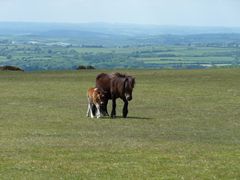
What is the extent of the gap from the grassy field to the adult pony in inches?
42.4

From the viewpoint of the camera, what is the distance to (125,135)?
2442 cm

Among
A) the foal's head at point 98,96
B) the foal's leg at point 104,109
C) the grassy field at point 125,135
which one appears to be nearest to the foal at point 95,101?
the foal's head at point 98,96

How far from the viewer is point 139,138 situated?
77.1 ft

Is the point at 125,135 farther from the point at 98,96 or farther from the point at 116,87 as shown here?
the point at 98,96

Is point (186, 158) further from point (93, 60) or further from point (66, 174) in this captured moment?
point (93, 60)

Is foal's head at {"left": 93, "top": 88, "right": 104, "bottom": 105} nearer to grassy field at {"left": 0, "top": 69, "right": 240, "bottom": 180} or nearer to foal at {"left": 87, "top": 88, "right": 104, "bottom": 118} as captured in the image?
foal at {"left": 87, "top": 88, "right": 104, "bottom": 118}

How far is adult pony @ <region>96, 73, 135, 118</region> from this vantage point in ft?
99.6

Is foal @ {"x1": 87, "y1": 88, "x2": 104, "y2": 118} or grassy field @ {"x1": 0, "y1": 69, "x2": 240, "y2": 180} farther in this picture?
foal @ {"x1": 87, "y1": 88, "x2": 104, "y2": 118}

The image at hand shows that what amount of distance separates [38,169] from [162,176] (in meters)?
3.22

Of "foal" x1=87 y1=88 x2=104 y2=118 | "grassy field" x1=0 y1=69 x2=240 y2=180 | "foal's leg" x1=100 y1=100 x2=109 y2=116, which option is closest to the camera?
"grassy field" x1=0 y1=69 x2=240 y2=180

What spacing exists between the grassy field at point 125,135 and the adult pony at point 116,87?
1.08m

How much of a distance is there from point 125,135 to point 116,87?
696 cm

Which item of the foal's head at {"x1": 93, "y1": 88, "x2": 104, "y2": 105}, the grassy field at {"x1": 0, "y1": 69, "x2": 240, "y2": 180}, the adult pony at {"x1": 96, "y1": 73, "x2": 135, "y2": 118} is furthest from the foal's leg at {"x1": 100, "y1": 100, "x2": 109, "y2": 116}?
the grassy field at {"x1": 0, "y1": 69, "x2": 240, "y2": 180}

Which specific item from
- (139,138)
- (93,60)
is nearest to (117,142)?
(139,138)
